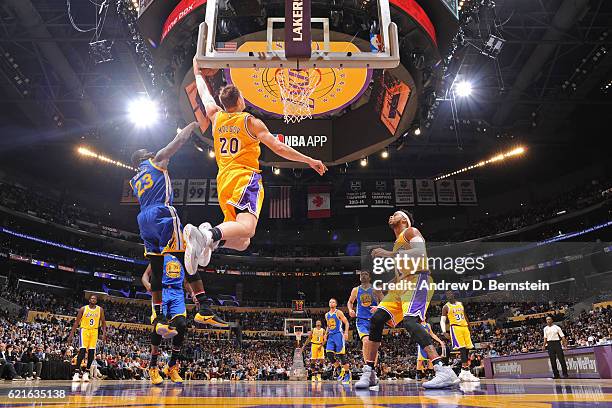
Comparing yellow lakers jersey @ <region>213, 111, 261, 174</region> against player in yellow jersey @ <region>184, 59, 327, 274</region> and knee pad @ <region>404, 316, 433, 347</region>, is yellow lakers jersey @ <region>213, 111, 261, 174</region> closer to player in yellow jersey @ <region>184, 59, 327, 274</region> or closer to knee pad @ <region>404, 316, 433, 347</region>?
player in yellow jersey @ <region>184, 59, 327, 274</region>

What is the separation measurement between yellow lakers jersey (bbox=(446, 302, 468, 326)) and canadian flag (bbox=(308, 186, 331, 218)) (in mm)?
19931

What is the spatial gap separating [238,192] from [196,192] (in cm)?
2480

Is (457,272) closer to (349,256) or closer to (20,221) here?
(349,256)

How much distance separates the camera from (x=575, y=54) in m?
19.9

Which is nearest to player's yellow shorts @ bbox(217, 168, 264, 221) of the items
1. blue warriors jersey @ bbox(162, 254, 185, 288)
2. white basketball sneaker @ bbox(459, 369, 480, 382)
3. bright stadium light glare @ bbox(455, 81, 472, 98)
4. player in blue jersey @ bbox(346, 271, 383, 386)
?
blue warriors jersey @ bbox(162, 254, 185, 288)

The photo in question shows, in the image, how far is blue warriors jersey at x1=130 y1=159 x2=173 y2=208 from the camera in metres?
5.95

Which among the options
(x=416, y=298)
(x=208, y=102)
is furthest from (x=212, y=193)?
(x=416, y=298)

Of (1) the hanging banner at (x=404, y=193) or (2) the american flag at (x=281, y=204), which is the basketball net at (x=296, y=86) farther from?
(1) the hanging banner at (x=404, y=193)

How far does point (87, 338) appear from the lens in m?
10.4

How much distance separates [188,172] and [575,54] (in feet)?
81.6

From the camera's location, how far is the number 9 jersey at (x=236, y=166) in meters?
4.36

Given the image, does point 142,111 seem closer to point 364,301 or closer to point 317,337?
point 317,337

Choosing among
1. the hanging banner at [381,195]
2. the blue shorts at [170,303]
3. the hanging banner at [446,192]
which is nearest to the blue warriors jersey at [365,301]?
the blue shorts at [170,303]

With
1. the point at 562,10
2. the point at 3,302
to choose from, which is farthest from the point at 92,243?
the point at 562,10
